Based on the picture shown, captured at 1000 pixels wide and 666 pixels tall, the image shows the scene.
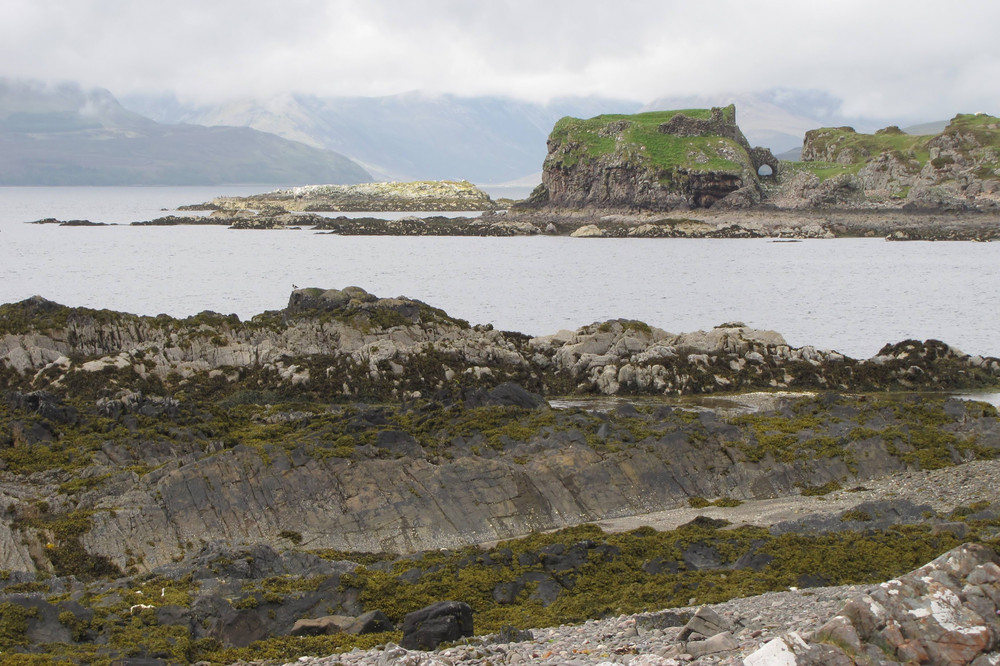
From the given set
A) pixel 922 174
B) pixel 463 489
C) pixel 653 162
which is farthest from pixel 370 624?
pixel 922 174

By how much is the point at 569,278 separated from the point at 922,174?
6700cm

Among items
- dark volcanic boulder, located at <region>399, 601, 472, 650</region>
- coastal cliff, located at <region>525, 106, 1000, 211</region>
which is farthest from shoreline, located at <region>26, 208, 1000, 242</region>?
dark volcanic boulder, located at <region>399, 601, 472, 650</region>

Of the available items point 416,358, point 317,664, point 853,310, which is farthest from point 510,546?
point 853,310

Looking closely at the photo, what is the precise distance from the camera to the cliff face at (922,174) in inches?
4478

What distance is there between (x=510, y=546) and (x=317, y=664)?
6.19m

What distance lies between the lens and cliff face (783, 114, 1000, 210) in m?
114

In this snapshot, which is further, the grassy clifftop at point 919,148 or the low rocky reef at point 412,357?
the grassy clifftop at point 919,148

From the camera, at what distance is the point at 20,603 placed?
13.6 metres

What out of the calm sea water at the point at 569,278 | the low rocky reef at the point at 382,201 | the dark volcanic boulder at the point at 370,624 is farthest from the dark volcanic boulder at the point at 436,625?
the low rocky reef at the point at 382,201

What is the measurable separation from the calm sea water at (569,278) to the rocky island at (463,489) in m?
12.6

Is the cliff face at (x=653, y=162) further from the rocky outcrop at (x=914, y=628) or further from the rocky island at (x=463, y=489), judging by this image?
the rocky outcrop at (x=914, y=628)

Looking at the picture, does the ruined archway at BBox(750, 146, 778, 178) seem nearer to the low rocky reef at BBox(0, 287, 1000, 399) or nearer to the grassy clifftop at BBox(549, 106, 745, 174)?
the grassy clifftop at BBox(549, 106, 745, 174)

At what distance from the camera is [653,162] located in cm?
12119

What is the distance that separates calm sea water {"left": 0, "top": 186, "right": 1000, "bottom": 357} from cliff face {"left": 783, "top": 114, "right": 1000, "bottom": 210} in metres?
20.5
